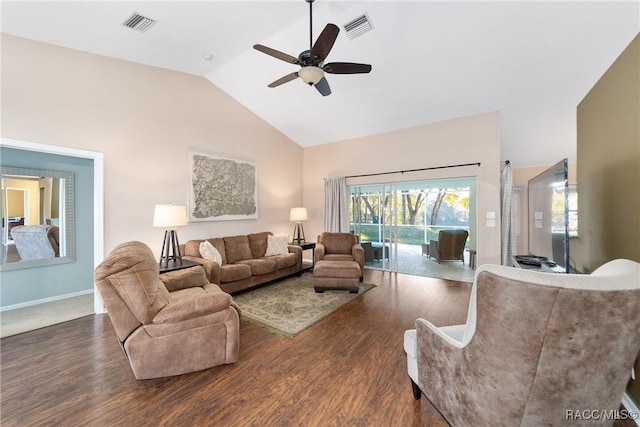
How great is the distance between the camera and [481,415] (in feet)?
3.92

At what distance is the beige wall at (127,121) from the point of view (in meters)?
2.78

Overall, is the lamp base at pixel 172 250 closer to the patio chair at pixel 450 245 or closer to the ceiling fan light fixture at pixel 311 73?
the ceiling fan light fixture at pixel 311 73

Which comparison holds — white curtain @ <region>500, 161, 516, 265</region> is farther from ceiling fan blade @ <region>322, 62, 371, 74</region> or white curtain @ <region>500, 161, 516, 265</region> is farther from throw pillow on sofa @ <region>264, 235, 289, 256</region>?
throw pillow on sofa @ <region>264, 235, 289, 256</region>

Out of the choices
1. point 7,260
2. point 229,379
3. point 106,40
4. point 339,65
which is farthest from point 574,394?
point 7,260

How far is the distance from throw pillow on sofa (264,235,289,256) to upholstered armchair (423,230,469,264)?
3.19 m

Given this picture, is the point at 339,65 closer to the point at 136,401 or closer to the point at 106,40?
the point at 106,40

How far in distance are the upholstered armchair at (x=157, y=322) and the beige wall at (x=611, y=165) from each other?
3.05m

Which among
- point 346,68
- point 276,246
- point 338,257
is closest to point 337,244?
point 338,257

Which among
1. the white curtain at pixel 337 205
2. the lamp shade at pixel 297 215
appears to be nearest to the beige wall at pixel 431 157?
the white curtain at pixel 337 205

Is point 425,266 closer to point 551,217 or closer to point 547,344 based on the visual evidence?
point 551,217

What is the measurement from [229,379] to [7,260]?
3707 millimetres

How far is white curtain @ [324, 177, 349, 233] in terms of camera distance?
236 inches

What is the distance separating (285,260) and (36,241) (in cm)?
361

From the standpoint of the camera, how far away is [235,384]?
1934 millimetres
